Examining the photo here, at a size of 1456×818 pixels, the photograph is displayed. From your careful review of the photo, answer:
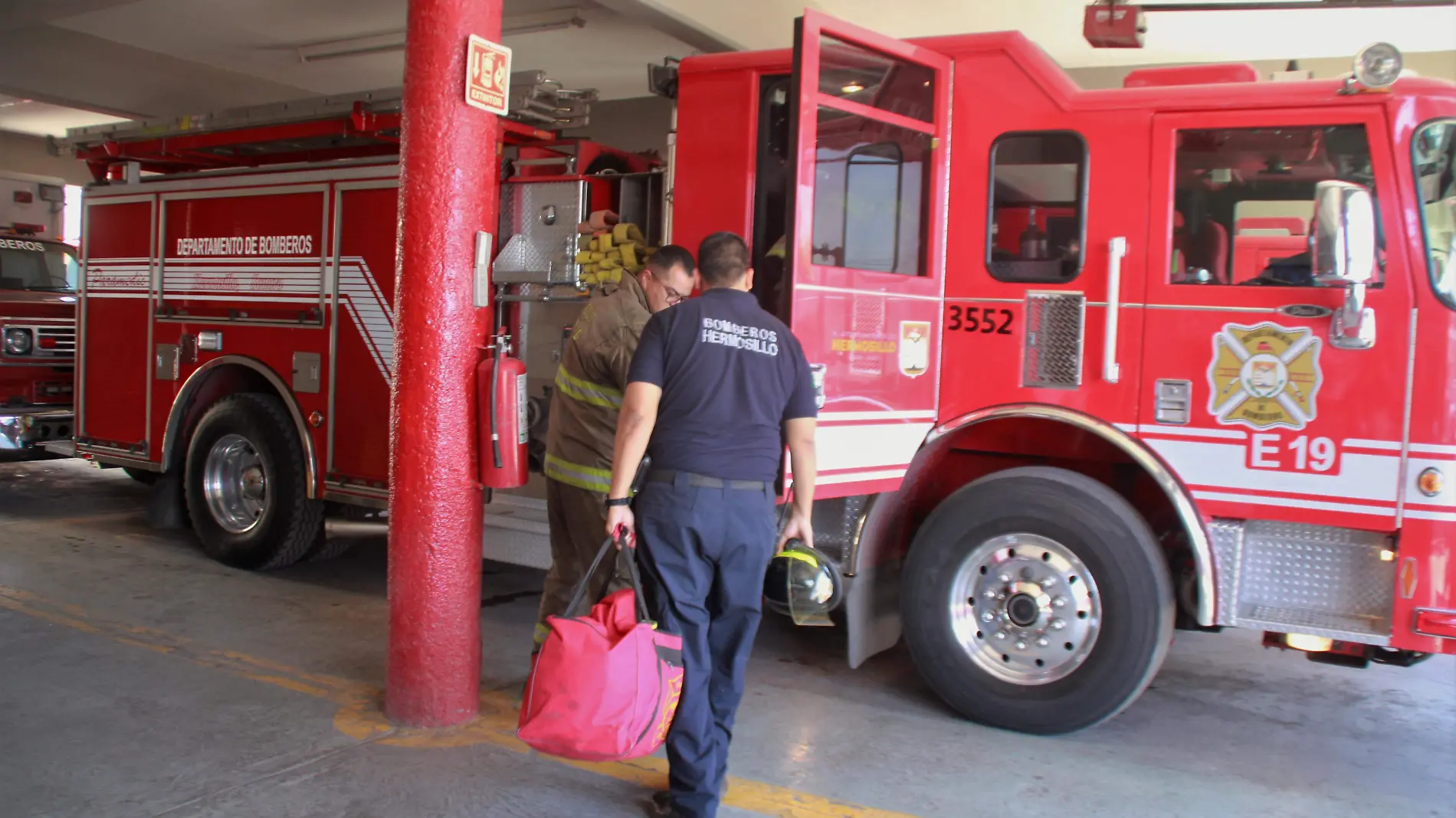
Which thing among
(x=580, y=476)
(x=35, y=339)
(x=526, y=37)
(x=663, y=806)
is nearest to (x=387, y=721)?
(x=580, y=476)

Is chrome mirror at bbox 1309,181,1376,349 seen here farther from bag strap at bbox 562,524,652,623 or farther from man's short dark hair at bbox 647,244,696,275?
bag strap at bbox 562,524,652,623

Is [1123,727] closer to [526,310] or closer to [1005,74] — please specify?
[1005,74]

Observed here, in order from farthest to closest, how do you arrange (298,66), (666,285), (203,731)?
(298,66)
(666,285)
(203,731)

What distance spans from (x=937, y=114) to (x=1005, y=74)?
0.33 metres

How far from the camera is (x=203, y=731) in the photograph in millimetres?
4531

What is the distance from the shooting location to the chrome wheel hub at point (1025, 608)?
467cm

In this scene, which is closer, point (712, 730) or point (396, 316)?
point (712, 730)

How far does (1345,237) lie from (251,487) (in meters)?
6.39

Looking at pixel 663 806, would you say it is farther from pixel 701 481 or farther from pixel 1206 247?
pixel 1206 247

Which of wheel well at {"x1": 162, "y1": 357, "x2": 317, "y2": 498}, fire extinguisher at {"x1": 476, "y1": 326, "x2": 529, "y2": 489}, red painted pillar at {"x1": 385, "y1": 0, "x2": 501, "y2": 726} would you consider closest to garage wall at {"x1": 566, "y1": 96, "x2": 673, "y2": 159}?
wheel well at {"x1": 162, "y1": 357, "x2": 317, "y2": 498}

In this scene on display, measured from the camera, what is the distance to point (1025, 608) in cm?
474

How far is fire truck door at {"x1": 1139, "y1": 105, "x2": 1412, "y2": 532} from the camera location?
4.29 m

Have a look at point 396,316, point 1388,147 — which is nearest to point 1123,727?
point 1388,147

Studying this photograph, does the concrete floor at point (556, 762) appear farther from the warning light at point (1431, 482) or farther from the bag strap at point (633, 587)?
the warning light at point (1431, 482)
